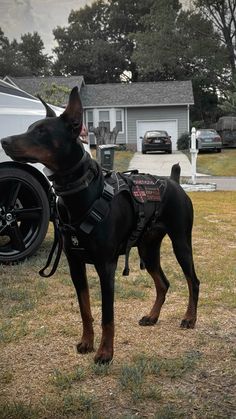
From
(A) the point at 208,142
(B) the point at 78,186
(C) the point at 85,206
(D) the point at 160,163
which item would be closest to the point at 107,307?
(C) the point at 85,206

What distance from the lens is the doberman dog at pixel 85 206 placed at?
9.78 ft

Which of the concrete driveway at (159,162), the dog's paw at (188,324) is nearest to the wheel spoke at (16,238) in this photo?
the dog's paw at (188,324)

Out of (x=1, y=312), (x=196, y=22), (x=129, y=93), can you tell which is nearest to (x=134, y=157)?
(x=129, y=93)

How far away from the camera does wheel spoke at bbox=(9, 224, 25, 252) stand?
5566mm

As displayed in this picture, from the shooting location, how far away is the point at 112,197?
10.7ft

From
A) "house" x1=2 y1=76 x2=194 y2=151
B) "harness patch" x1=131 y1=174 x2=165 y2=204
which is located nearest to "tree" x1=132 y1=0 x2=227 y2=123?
"house" x1=2 y1=76 x2=194 y2=151

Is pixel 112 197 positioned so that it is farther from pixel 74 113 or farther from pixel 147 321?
pixel 147 321

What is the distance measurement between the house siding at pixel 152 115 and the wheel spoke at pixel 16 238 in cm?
3339

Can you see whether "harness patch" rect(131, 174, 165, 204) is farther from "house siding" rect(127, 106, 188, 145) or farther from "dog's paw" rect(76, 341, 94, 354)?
"house siding" rect(127, 106, 188, 145)

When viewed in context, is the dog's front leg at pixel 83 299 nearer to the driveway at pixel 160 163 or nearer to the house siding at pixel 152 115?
the driveway at pixel 160 163

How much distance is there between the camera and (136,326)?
160 inches

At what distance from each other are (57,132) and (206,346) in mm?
1880

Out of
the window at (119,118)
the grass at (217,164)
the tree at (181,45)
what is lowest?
the grass at (217,164)

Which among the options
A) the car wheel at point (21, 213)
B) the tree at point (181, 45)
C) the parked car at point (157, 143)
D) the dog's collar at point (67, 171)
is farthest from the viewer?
the tree at point (181, 45)
